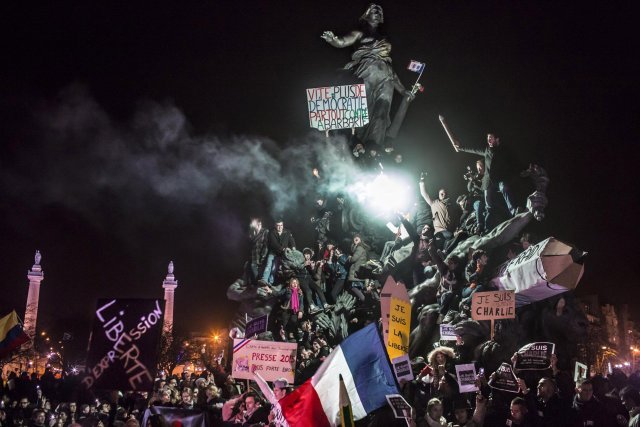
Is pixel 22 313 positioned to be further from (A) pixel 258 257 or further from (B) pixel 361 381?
(B) pixel 361 381

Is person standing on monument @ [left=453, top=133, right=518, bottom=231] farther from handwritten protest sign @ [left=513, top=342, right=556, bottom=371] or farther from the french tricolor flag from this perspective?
the french tricolor flag

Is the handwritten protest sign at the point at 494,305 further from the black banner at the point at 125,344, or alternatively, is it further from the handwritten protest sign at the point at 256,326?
the black banner at the point at 125,344

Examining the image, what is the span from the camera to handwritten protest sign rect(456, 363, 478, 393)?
1027cm

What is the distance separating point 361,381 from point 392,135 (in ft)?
78.3

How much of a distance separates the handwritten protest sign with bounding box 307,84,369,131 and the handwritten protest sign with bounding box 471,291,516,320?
1797cm

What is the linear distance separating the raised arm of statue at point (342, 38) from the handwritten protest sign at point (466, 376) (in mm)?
23432

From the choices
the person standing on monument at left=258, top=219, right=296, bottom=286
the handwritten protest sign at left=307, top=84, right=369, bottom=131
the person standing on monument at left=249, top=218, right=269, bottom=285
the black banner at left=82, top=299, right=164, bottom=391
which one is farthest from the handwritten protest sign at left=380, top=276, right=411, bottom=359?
the handwritten protest sign at left=307, top=84, right=369, bottom=131

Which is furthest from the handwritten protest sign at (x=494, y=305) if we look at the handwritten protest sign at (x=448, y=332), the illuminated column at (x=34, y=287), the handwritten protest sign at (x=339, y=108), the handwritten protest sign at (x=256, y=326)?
the illuminated column at (x=34, y=287)

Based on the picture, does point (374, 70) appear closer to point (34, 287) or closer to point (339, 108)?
point (339, 108)

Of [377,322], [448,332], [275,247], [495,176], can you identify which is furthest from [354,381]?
[275,247]

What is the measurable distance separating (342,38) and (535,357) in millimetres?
24194

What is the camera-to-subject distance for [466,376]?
10.3 m

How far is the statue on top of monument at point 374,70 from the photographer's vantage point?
100 feet

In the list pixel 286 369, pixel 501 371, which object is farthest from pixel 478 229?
pixel 501 371
